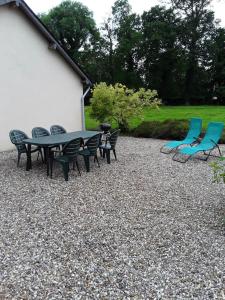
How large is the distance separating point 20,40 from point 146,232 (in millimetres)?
9176

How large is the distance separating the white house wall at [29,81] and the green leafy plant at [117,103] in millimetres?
1187

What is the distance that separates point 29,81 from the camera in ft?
34.3

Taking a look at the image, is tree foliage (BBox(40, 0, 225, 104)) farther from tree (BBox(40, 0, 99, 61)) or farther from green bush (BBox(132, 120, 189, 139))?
green bush (BBox(132, 120, 189, 139))

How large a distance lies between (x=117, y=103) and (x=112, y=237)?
31.2 ft

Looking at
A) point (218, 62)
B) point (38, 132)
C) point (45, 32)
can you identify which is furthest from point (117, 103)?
point (218, 62)

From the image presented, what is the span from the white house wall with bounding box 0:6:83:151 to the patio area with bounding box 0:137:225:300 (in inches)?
175

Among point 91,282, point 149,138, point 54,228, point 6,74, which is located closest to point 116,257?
point 91,282

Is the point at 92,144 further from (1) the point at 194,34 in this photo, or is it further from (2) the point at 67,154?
(1) the point at 194,34

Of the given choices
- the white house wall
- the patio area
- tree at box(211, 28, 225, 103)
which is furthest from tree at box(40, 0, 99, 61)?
the patio area

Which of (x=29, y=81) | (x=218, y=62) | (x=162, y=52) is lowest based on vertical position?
(x=29, y=81)

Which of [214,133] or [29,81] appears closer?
[214,133]

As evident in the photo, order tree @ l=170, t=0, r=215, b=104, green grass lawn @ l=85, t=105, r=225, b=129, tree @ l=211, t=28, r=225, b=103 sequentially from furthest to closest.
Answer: tree @ l=211, t=28, r=225, b=103
tree @ l=170, t=0, r=215, b=104
green grass lawn @ l=85, t=105, r=225, b=129

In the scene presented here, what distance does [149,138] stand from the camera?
12.2 meters

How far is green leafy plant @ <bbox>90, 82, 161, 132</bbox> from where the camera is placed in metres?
12.3
